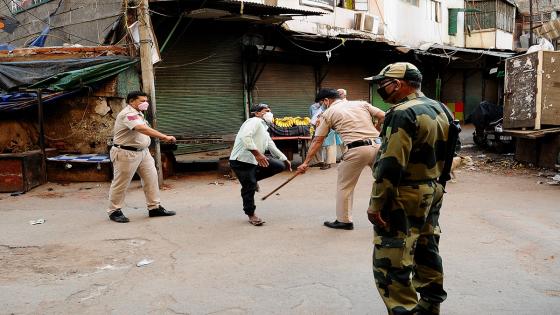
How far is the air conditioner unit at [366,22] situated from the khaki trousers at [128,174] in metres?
11.7

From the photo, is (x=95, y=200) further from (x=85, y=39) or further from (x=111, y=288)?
(x=85, y=39)

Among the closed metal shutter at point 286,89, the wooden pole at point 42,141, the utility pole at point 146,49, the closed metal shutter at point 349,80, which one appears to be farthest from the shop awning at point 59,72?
the closed metal shutter at point 349,80

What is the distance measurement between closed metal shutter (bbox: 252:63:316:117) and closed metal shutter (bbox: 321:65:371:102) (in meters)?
0.81

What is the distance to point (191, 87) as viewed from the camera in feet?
40.1

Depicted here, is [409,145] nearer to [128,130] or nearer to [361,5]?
[128,130]

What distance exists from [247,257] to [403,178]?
2313 millimetres

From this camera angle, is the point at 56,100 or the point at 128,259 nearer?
the point at 128,259

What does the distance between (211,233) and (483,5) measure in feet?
72.5

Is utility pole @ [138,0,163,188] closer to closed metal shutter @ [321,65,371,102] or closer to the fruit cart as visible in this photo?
the fruit cart

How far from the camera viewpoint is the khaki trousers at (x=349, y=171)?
5.46 meters

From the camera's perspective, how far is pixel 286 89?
15.0 metres

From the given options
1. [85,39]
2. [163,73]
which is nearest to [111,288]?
[163,73]

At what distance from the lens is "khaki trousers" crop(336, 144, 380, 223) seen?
546 centimetres

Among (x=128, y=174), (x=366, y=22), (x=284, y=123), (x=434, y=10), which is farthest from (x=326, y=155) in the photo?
(x=434, y=10)
